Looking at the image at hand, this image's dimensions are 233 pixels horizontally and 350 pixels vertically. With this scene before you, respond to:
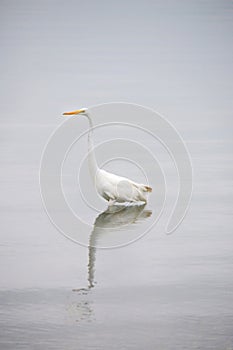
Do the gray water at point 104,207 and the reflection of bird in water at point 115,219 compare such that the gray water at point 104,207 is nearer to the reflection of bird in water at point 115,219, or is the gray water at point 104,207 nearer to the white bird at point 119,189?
the reflection of bird in water at point 115,219

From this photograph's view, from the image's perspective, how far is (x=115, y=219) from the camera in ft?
24.9

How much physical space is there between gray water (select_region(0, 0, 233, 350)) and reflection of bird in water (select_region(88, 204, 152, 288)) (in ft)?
0.23

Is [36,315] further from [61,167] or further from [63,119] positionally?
[63,119]

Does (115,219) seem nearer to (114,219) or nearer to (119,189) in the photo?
(114,219)

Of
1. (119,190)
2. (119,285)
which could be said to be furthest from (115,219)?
(119,285)

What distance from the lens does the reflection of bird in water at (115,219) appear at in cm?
697

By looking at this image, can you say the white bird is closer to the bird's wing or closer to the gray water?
the bird's wing

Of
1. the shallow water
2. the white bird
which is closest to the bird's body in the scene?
the white bird

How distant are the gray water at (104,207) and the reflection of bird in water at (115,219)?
0.07 metres

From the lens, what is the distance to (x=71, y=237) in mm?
6949

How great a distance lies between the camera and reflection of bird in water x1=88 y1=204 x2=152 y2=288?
6.97 metres

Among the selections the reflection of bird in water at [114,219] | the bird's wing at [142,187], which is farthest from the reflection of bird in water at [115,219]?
the bird's wing at [142,187]

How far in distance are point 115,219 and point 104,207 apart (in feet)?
1.45

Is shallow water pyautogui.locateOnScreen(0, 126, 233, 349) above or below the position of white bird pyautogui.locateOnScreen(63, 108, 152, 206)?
below
